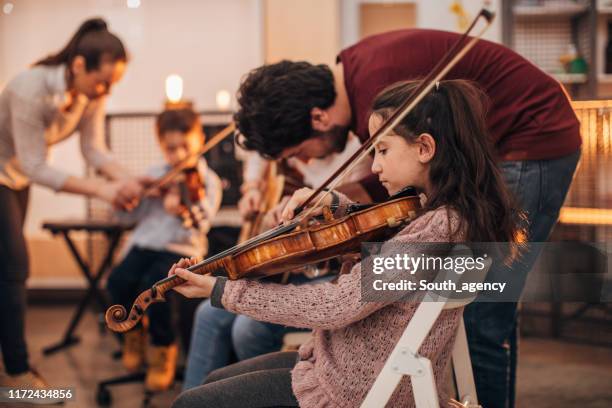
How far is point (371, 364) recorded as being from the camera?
1197 mm

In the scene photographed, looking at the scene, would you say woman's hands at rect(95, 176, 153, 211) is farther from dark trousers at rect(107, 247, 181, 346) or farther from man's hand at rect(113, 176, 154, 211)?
dark trousers at rect(107, 247, 181, 346)

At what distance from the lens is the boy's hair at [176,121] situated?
2.84 meters

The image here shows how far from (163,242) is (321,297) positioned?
165cm

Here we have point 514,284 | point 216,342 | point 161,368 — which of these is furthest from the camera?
point 161,368

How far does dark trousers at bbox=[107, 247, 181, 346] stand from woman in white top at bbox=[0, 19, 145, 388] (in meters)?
0.29

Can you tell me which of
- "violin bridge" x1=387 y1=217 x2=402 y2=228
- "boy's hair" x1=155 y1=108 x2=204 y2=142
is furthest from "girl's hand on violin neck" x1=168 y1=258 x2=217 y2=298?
"boy's hair" x1=155 y1=108 x2=204 y2=142

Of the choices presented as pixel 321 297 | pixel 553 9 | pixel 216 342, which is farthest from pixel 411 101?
pixel 553 9

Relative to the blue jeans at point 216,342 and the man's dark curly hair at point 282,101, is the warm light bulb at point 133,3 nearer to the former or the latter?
the blue jeans at point 216,342

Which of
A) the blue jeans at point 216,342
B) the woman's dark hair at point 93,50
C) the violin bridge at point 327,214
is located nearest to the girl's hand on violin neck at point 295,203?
the violin bridge at point 327,214

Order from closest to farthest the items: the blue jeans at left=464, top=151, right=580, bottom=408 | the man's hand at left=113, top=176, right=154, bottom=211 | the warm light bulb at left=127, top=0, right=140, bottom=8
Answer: the blue jeans at left=464, top=151, right=580, bottom=408 < the man's hand at left=113, top=176, right=154, bottom=211 < the warm light bulb at left=127, top=0, right=140, bottom=8

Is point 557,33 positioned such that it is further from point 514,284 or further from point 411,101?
point 411,101

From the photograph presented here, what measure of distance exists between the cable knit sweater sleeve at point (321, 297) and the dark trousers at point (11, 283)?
1389mm

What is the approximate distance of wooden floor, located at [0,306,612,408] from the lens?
8.00ft

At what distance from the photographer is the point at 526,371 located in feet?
8.89
